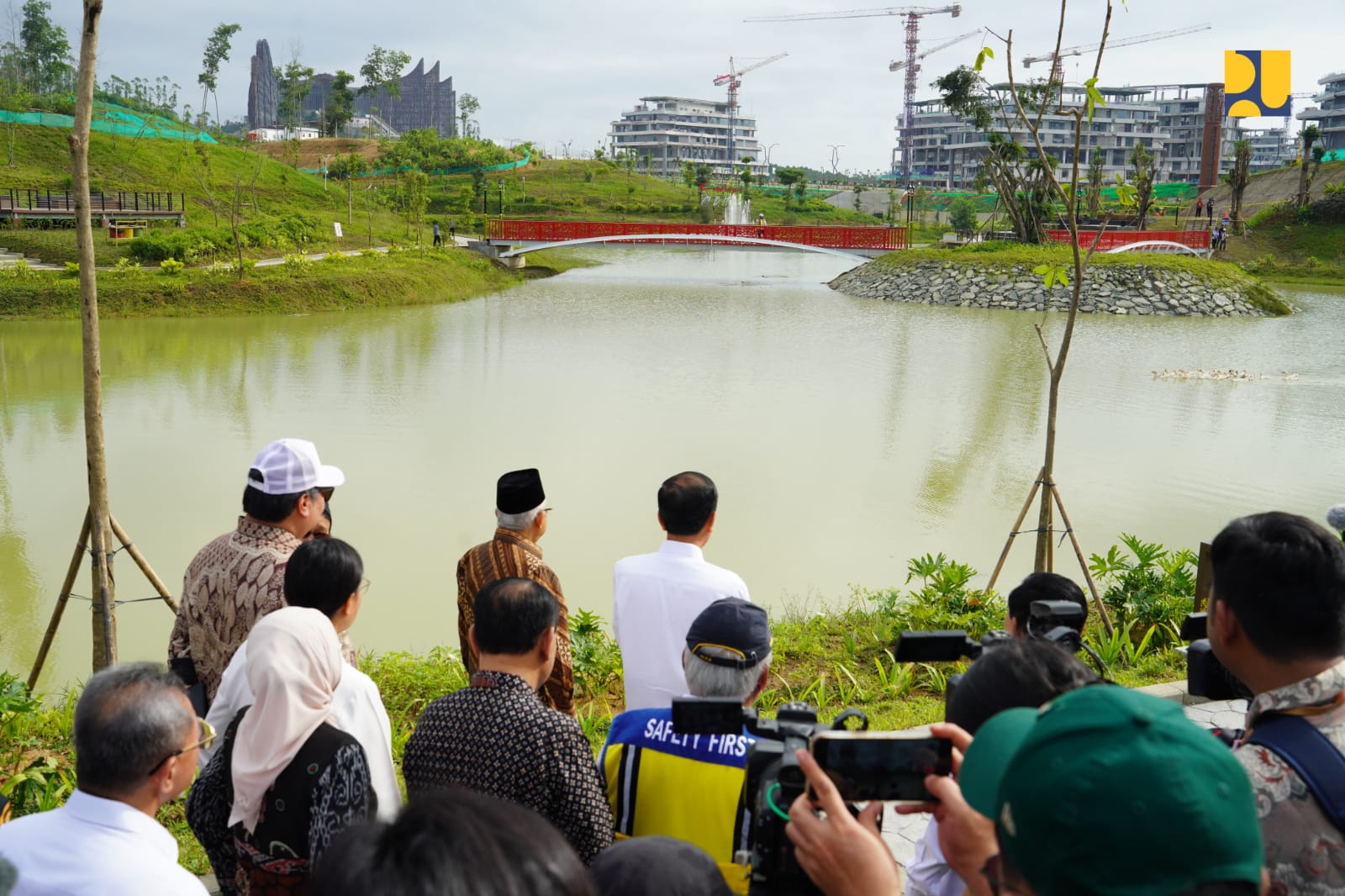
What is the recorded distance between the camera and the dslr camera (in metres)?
1.05

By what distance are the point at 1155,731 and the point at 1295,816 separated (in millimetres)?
636

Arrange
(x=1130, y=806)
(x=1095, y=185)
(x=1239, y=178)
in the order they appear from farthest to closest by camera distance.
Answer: (x=1239, y=178) < (x=1095, y=185) < (x=1130, y=806)

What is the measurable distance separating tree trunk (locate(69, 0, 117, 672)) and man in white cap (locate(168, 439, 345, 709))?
108 centimetres

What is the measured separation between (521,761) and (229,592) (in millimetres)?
996

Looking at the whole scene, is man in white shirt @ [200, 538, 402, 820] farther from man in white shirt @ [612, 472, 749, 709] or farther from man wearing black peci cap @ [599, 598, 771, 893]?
man in white shirt @ [612, 472, 749, 709]

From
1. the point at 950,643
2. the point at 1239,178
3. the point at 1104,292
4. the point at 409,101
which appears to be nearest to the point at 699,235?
the point at 1104,292

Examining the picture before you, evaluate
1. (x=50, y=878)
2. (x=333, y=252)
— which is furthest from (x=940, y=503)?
(x=333, y=252)

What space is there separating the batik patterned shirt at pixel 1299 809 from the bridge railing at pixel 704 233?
23.7m

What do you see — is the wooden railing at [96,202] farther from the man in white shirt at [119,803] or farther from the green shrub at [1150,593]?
the man in white shirt at [119,803]

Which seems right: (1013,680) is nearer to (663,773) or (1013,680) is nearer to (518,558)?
(663,773)

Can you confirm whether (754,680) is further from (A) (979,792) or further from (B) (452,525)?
(B) (452,525)

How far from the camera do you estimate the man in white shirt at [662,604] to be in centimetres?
221

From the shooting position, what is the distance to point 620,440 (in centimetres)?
782

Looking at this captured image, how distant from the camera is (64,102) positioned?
34.8 m
